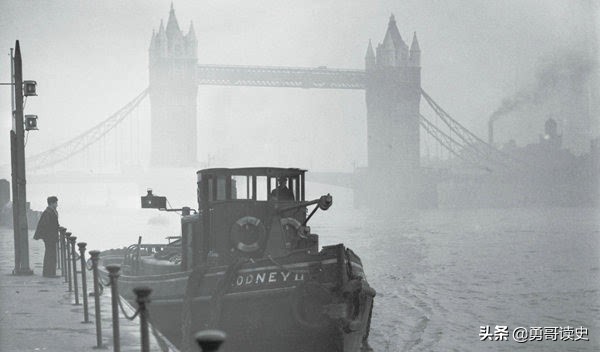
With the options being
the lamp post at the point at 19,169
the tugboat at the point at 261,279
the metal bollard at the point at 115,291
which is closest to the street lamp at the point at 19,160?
the lamp post at the point at 19,169

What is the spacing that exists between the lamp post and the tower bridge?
85.0 meters

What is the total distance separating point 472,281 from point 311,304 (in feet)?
72.1

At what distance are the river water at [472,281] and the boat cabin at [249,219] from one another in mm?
6476

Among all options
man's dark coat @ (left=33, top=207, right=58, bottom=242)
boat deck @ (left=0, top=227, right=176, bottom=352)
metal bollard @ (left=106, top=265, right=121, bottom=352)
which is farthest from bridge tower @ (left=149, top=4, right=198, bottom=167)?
metal bollard @ (left=106, top=265, right=121, bottom=352)

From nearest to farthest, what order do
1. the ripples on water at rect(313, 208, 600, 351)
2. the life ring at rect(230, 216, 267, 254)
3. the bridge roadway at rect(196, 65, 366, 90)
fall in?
the life ring at rect(230, 216, 267, 254) < the ripples on water at rect(313, 208, 600, 351) < the bridge roadway at rect(196, 65, 366, 90)

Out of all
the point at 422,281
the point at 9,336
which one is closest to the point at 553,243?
the point at 422,281

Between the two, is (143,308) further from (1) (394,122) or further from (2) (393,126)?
(1) (394,122)

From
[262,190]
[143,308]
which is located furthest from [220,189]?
[143,308]

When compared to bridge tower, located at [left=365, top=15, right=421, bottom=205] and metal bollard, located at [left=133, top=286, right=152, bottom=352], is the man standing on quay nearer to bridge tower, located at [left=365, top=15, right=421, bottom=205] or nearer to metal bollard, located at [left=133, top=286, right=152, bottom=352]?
metal bollard, located at [left=133, top=286, right=152, bottom=352]

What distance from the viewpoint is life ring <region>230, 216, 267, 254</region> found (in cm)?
1173

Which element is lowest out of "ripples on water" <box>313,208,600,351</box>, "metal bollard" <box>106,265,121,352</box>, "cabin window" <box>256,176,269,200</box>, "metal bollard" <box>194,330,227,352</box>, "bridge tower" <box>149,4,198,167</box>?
"ripples on water" <box>313,208,600,351</box>

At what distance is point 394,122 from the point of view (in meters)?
107

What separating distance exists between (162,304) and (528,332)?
10.8m

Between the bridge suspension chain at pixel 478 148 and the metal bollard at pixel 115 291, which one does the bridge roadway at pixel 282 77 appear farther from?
the metal bollard at pixel 115 291
